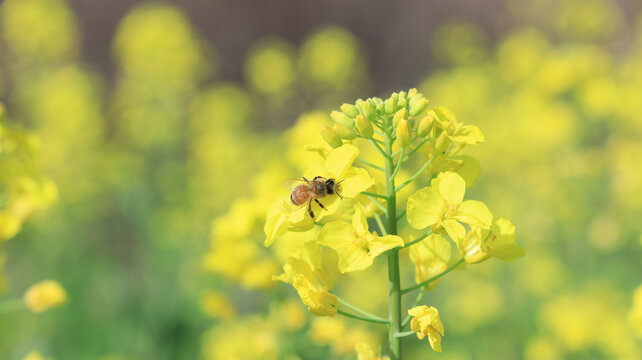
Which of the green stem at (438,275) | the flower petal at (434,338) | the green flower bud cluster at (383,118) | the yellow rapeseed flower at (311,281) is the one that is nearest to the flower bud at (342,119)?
the green flower bud cluster at (383,118)

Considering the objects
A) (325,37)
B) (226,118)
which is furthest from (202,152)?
(325,37)

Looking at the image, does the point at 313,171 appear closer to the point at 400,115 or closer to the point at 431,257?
the point at 400,115

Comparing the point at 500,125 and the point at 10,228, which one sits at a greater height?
the point at 10,228

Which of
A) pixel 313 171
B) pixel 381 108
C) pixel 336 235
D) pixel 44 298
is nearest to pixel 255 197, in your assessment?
pixel 44 298

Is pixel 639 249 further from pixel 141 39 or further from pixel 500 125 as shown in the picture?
pixel 141 39

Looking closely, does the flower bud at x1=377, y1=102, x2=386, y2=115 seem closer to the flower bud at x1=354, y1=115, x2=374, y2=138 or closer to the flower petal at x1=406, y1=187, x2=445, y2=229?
the flower bud at x1=354, y1=115, x2=374, y2=138

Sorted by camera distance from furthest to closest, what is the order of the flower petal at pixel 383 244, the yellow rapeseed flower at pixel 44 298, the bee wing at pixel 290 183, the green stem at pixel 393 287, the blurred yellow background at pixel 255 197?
the blurred yellow background at pixel 255 197 < the yellow rapeseed flower at pixel 44 298 < the bee wing at pixel 290 183 < the green stem at pixel 393 287 < the flower petal at pixel 383 244

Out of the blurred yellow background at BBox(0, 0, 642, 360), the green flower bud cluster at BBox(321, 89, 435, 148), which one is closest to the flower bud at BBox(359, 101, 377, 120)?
the green flower bud cluster at BBox(321, 89, 435, 148)

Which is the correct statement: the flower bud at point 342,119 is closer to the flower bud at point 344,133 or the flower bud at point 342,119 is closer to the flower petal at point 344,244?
the flower bud at point 344,133

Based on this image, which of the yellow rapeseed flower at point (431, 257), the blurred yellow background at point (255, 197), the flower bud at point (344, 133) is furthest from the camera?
the blurred yellow background at point (255, 197)
